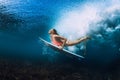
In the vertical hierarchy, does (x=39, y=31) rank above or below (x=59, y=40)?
above

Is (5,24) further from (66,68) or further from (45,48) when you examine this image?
(66,68)

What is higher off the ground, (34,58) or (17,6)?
(17,6)

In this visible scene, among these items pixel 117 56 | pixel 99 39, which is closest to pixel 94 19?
pixel 99 39

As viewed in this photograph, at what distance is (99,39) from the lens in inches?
209

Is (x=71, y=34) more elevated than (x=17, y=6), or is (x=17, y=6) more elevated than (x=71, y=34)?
(x=17, y=6)

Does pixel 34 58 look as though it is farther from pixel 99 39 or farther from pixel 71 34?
pixel 99 39

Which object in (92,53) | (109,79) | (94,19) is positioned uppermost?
(94,19)

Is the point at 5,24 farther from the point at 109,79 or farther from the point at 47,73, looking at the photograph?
the point at 109,79

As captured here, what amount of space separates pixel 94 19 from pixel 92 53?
48 cm

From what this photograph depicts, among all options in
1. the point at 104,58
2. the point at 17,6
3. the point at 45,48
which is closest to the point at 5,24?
the point at 17,6

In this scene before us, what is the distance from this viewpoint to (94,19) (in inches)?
210

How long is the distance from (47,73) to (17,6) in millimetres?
1075

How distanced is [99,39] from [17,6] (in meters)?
1.29

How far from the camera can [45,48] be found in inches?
215
